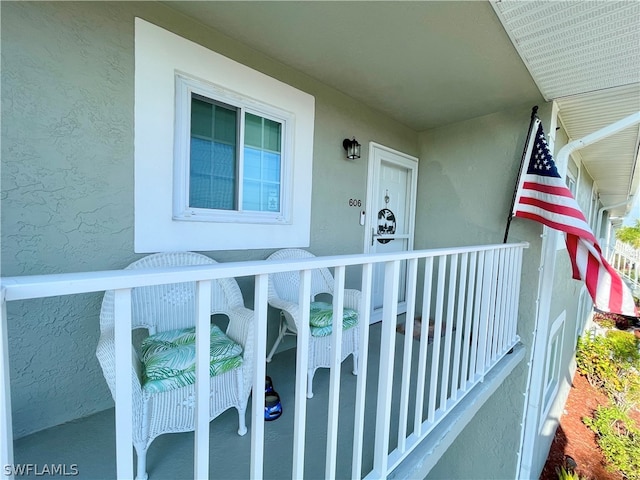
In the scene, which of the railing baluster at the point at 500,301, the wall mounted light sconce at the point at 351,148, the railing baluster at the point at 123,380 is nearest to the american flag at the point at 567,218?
the railing baluster at the point at 500,301

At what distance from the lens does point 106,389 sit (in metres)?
1.85

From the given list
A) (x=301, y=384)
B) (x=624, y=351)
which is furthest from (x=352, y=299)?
(x=624, y=351)

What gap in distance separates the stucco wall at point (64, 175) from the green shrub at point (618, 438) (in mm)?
7733

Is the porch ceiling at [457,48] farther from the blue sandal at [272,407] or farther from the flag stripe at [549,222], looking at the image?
the blue sandal at [272,407]

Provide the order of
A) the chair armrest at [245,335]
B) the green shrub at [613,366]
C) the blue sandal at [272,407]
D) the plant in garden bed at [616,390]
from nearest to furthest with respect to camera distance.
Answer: the chair armrest at [245,335], the blue sandal at [272,407], the plant in garden bed at [616,390], the green shrub at [613,366]

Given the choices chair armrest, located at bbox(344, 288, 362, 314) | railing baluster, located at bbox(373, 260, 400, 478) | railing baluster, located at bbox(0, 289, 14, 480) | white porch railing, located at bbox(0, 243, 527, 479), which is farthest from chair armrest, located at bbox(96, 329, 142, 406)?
chair armrest, located at bbox(344, 288, 362, 314)

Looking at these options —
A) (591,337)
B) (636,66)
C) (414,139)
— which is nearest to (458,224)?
(414,139)

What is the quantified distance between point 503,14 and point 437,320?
1987 mm

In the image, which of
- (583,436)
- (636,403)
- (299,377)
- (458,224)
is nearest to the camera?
(299,377)

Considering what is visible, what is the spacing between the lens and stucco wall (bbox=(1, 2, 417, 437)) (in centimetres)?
151

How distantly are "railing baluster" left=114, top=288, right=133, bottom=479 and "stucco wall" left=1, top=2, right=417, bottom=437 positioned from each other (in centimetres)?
145

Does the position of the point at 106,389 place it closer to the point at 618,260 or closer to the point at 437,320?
the point at 437,320

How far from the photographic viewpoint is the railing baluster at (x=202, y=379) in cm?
73

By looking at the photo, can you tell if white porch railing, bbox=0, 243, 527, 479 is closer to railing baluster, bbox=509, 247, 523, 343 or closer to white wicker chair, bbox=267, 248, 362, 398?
white wicker chair, bbox=267, 248, 362, 398
